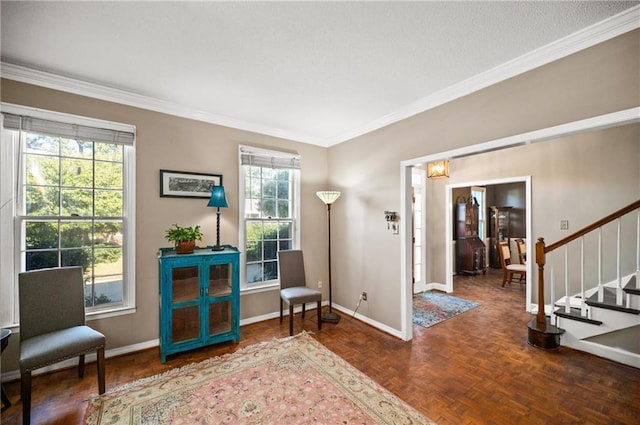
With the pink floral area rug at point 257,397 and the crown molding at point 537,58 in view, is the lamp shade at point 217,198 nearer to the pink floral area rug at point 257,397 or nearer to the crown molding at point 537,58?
the pink floral area rug at point 257,397

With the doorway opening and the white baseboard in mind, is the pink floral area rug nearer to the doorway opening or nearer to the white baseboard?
the white baseboard

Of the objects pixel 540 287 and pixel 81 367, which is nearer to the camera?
pixel 81 367

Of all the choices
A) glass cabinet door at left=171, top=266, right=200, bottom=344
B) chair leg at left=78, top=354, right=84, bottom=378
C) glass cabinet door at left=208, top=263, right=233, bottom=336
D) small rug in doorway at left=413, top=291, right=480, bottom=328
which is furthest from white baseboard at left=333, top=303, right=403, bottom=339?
chair leg at left=78, top=354, right=84, bottom=378

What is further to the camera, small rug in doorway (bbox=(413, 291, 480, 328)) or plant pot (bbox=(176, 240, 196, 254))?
small rug in doorway (bbox=(413, 291, 480, 328))

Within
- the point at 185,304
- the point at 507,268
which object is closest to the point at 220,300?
the point at 185,304

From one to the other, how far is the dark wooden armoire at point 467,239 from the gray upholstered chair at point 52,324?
6.68 m

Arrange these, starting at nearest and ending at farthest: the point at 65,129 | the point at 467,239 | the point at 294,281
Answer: the point at 65,129, the point at 294,281, the point at 467,239

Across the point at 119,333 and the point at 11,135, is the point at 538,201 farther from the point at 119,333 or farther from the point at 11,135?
the point at 11,135

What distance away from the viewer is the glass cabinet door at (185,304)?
271cm

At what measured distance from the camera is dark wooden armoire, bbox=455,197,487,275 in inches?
247

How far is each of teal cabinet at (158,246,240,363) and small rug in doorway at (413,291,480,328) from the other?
255 centimetres

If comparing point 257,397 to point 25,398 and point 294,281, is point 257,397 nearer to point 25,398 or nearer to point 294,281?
point 25,398

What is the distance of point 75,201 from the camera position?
8.70ft

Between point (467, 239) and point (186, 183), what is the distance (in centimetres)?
613
